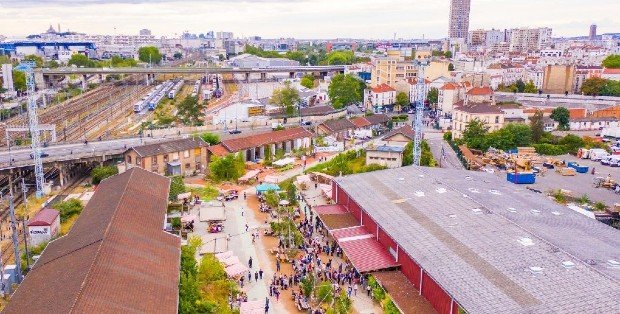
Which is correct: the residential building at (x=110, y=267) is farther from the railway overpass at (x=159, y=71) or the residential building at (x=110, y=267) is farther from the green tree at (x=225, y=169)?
the railway overpass at (x=159, y=71)

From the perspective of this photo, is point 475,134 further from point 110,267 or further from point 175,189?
point 110,267

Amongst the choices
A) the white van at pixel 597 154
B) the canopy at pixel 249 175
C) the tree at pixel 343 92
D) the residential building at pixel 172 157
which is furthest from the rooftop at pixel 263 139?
the white van at pixel 597 154

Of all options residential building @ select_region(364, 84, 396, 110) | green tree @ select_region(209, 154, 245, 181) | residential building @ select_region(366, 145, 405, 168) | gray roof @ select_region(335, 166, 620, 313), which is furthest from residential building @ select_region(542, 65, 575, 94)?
green tree @ select_region(209, 154, 245, 181)

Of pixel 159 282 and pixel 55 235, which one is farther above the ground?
pixel 159 282

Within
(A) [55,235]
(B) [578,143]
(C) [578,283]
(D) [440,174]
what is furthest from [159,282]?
(B) [578,143]

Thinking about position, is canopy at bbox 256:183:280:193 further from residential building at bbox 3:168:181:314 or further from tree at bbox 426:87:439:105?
tree at bbox 426:87:439:105

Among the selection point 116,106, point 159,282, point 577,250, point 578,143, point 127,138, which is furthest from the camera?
point 116,106

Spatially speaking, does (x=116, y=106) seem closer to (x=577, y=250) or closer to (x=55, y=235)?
(x=55, y=235)

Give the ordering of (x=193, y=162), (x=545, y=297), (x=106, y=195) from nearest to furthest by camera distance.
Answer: (x=545, y=297) < (x=106, y=195) < (x=193, y=162)
